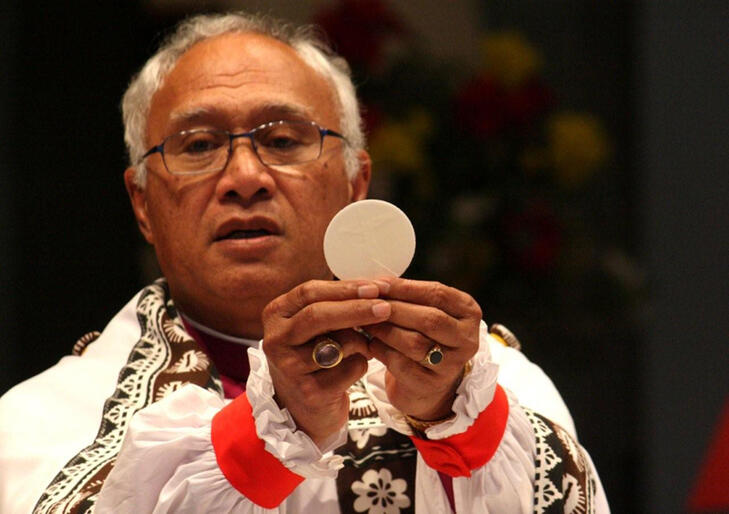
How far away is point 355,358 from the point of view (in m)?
1.41

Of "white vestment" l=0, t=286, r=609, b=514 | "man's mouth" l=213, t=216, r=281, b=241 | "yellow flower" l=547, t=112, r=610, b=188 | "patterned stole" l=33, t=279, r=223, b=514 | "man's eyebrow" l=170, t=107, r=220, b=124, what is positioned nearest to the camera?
"white vestment" l=0, t=286, r=609, b=514

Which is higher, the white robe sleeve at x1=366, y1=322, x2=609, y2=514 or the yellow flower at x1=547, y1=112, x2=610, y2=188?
the white robe sleeve at x1=366, y1=322, x2=609, y2=514

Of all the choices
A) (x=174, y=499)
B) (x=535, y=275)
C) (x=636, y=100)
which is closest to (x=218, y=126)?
(x=174, y=499)

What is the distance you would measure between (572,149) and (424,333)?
189 centimetres

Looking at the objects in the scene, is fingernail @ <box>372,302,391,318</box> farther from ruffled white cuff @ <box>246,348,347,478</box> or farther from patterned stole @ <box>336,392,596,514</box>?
patterned stole @ <box>336,392,596,514</box>

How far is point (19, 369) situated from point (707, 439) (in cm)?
178

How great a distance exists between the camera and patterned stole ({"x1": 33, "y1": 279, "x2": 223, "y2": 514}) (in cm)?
161

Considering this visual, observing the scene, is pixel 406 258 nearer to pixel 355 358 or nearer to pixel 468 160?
pixel 355 358

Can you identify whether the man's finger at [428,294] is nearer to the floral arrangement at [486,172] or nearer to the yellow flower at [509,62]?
the floral arrangement at [486,172]

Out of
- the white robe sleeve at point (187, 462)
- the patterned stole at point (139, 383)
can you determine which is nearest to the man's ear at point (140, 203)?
the patterned stole at point (139, 383)

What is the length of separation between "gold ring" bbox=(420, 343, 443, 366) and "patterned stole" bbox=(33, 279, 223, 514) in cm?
50

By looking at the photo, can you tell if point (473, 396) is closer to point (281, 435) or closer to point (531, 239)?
point (281, 435)

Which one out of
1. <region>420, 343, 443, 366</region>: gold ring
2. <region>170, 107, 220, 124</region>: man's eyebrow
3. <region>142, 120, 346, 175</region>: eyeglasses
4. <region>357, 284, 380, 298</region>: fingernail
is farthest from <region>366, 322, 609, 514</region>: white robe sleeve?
<region>170, 107, 220, 124</region>: man's eyebrow

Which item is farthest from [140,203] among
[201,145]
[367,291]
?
[367,291]
